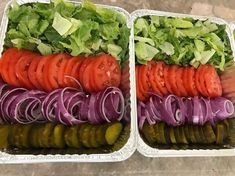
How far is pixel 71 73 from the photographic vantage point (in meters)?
1.32

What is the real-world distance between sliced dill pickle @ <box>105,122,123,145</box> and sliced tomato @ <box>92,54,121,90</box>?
0.51ft

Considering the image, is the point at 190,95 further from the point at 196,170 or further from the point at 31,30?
the point at 31,30

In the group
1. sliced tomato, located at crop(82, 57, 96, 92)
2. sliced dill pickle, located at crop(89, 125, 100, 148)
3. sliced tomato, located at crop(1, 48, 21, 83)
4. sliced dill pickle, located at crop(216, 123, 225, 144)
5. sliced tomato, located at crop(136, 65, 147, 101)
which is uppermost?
sliced tomato, located at crop(1, 48, 21, 83)

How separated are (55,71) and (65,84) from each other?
0.06m

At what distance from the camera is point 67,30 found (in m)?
1.33

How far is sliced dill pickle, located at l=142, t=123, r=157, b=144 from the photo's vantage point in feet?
4.32

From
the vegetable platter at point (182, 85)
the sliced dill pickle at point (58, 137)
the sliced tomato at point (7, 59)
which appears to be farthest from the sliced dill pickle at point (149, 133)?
the sliced tomato at point (7, 59)

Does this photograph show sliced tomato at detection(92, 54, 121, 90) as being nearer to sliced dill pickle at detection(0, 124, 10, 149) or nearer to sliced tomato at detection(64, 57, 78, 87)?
sliced tomato at detection(64, 57, 78, 87)

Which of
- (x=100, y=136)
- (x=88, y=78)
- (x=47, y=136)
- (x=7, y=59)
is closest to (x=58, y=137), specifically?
(x=47, y=136)

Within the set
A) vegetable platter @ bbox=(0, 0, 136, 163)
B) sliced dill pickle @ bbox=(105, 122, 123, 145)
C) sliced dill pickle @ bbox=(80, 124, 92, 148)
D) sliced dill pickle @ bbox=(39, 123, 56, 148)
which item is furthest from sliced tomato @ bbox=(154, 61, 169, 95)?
sliced dill pickle @ bbox=(39, 123, 56, 148)

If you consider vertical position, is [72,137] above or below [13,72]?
below

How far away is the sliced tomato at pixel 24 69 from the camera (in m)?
1.29

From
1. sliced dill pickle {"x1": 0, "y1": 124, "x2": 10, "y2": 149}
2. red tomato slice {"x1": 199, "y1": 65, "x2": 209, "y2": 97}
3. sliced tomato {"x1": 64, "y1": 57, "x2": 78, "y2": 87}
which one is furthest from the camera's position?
red tomato slice {"x1": 199, "y1": 65, "x2": 209, "y2": 97}

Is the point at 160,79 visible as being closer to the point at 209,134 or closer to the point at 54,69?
the point at 209,134
